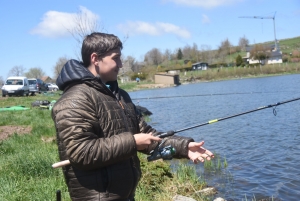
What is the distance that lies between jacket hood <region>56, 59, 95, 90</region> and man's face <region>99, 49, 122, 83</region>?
0.12 metres

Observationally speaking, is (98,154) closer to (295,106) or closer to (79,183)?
(79,183)

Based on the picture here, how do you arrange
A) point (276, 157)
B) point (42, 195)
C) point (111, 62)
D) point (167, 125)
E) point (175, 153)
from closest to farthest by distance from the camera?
point (111, 62)
point (175, 153)
point (42, 195)
point (276, 157)
point (167, 125)

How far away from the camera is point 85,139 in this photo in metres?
2.59

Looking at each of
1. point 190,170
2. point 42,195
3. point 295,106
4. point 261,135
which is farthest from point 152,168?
point 295,106

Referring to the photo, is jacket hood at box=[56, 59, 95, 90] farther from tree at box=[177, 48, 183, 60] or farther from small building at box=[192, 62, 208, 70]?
tree at box=[177, 48, 183, 60]

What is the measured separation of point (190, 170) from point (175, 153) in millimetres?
5759

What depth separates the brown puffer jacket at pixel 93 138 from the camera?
2584 mm

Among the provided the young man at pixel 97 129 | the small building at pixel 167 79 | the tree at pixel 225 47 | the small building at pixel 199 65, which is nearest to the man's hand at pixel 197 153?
the young man at pixel 97 129

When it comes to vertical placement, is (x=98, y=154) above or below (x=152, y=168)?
above

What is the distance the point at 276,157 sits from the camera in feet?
37.1

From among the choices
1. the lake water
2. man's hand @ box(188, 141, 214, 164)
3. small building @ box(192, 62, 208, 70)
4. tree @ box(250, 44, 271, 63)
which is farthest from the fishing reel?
small building @ box(192, 62, 208, 70)

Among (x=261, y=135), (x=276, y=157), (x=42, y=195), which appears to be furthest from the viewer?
(x=261, y=135)

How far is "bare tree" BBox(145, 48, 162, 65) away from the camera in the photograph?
131375 millimetres

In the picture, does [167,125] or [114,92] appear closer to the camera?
[114,92]
